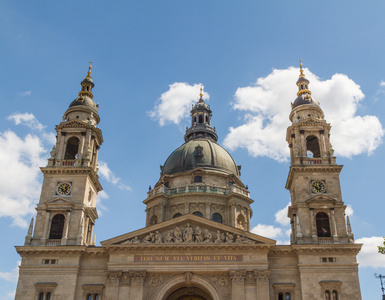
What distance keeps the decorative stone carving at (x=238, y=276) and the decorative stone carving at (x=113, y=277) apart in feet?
29.8

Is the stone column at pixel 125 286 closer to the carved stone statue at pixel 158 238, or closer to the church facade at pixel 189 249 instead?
the church facade at pixel 189 249

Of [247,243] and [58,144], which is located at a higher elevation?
[58,144]

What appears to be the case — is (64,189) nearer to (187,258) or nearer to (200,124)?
(187,258)

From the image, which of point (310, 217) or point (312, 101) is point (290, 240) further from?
point (312, 101)

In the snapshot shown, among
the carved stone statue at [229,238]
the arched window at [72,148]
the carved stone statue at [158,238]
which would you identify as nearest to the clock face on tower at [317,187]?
the carved stone statue at [229,238]

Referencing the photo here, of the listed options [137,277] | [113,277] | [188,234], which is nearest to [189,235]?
[188,234]

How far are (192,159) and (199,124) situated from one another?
29.5 ft

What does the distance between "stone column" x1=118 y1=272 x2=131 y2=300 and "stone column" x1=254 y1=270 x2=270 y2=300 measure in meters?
10.2

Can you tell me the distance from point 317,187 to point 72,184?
22.2m

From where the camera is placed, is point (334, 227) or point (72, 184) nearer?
point (334, 227)

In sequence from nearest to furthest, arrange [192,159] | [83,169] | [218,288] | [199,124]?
[218,288] < [83,169] < [192,159] < [199,124]

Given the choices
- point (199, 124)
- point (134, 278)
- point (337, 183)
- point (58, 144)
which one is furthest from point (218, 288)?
point (199, 124)

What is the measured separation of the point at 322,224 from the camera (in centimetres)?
3991

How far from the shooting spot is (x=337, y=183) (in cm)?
4103
